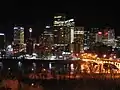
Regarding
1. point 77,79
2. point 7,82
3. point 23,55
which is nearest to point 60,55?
point 23,55

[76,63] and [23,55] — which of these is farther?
[23,55]

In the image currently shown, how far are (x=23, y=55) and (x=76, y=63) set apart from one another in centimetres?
2077

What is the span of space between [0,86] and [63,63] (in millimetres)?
47438

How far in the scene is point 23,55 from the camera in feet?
250

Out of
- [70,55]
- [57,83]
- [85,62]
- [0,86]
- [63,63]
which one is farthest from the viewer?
[70,55]

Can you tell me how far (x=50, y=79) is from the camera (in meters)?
33.8

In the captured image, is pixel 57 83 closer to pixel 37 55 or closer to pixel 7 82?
pixel 7 82

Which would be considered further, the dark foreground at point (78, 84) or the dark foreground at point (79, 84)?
the dark foreground at point (79, 84)

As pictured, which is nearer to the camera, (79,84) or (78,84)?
(78,84)

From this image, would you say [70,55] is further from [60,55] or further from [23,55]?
[23,55]

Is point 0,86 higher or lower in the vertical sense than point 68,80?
higher

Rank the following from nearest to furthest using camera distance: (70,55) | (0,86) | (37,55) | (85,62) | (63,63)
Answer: (0,86), (85,62), (63,63), (70,55), (37,55)

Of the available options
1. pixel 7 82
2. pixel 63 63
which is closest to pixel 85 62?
pixel 63 63

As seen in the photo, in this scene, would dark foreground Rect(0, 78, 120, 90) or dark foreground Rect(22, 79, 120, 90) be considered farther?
dark foreground Rect(22, 79, 120, 90)
